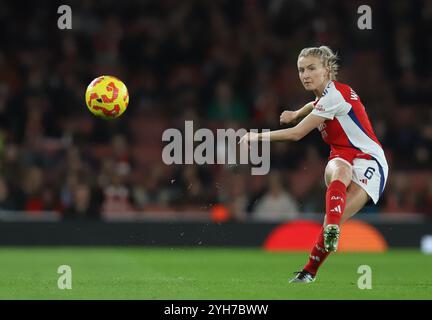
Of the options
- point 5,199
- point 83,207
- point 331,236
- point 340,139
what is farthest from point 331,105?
point 5,199

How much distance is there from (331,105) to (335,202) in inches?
34.1

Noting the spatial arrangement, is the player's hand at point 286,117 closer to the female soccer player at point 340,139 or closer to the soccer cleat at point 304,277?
the female soccer player at point 340,139

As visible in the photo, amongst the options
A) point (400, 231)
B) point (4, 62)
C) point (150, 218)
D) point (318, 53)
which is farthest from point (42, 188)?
point (318, 53)

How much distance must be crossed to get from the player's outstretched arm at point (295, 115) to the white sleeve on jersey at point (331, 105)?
16.6 inches

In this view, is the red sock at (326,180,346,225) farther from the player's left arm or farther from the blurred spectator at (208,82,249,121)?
the blurred spectator at (208,82,249,121)

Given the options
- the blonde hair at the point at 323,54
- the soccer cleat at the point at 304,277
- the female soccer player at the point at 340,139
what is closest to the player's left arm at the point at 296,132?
the female soccer player at the point at 340,139

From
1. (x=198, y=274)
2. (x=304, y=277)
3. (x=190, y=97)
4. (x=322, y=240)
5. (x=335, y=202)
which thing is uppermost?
(x=190, y=97)

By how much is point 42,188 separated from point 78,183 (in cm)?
58

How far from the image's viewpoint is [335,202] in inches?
345

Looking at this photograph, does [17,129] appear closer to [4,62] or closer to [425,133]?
[4,62]

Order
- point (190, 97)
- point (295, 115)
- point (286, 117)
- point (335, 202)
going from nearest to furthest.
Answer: point (335, 202), point (286, 117), point (295, 115), point (190, 97)

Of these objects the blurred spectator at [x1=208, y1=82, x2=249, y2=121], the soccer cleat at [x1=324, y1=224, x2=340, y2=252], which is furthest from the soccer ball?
the blurred spectator at [x1=208, y1=82, x2=249, y2=121]

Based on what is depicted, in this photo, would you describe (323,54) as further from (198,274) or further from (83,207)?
(83,207)

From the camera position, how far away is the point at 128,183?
1702 centimetres
